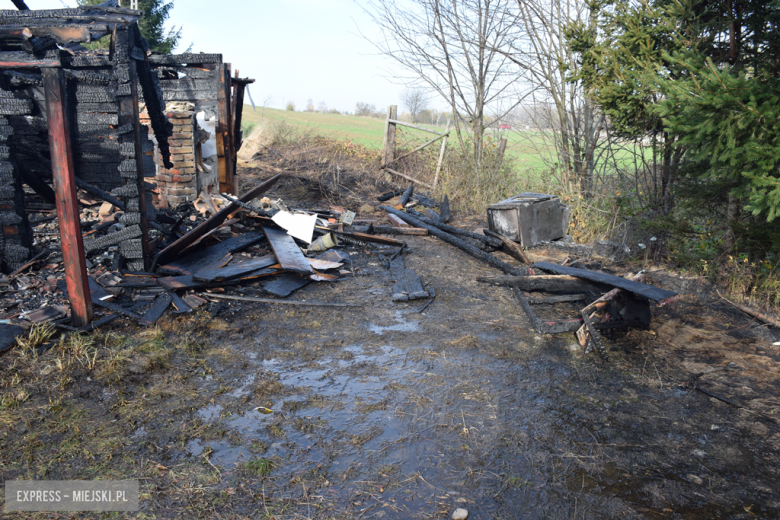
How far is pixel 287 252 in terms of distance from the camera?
6.76 metres

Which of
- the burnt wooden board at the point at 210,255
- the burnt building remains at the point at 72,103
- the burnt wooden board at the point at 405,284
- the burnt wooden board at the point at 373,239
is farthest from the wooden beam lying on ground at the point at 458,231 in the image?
the burnt building remains at the point at 72,103

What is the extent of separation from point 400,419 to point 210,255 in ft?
14.3

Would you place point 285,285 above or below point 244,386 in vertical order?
above

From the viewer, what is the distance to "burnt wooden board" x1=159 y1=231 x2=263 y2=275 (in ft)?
19.8

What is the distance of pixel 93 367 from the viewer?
3855mm

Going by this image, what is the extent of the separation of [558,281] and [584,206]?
383 cm

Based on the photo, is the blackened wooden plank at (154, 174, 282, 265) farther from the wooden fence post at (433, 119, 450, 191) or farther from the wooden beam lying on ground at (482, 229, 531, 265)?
the wooden fence post at (433, 119, 450, 191)

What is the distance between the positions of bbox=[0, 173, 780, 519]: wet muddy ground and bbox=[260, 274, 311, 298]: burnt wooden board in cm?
67

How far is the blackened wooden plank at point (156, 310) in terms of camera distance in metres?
4.80

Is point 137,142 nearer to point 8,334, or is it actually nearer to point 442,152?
point 8,334

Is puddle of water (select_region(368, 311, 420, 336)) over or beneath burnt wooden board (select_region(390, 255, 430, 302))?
beneath

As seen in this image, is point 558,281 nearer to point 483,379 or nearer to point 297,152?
point 483,379

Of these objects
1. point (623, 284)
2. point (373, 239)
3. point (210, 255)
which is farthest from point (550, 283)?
point (210, 255)

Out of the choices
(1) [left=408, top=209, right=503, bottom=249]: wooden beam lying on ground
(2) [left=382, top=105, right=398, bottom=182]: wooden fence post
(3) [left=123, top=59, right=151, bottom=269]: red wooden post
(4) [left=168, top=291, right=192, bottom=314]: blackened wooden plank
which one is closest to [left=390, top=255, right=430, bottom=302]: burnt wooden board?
(1) [left=408, top=209, right=503, bottom=249]: wooden beam lying on ground
